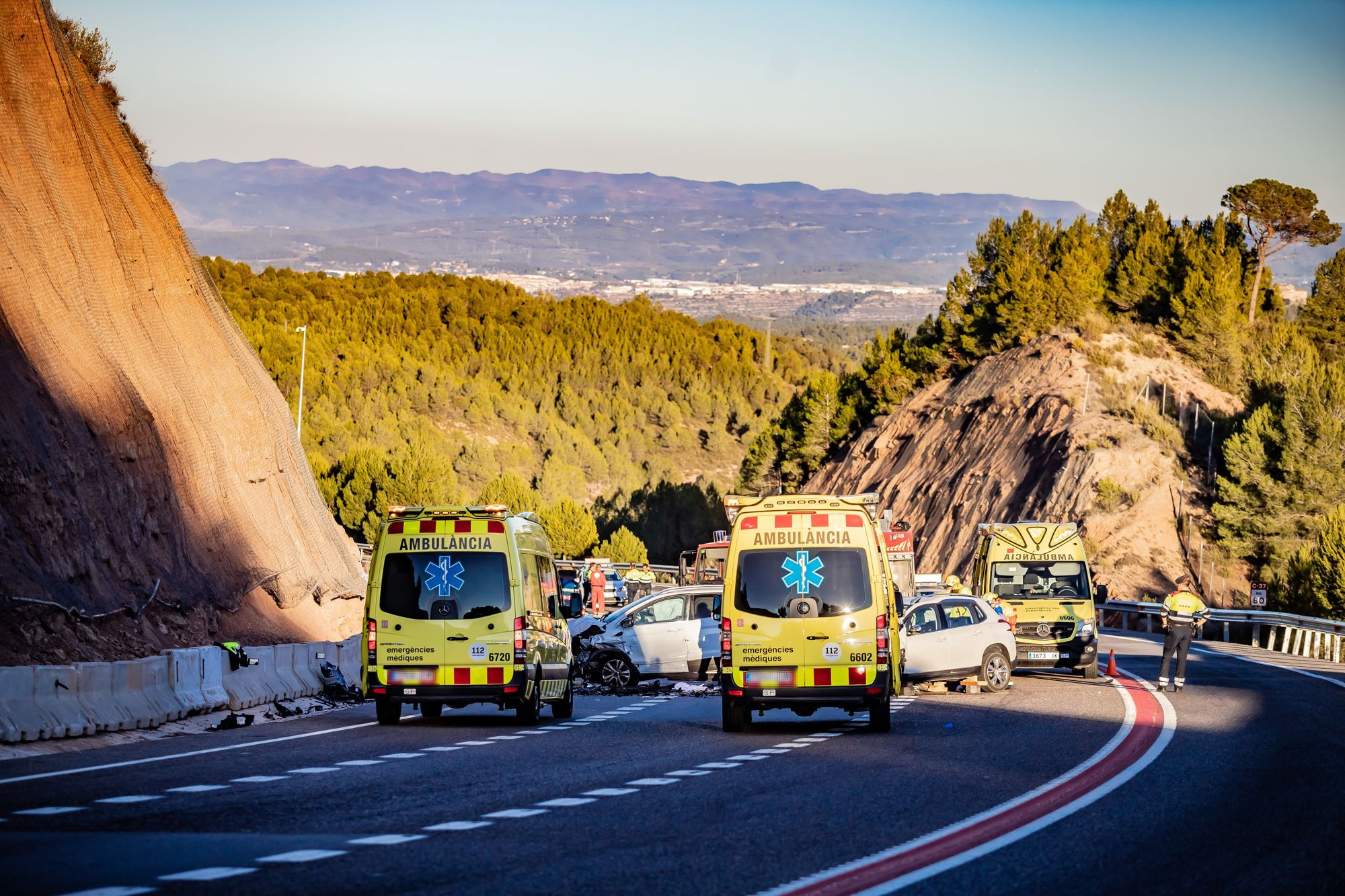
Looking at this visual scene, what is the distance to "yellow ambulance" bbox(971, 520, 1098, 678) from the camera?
89.7 ft

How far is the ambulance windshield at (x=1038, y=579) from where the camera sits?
95.3 feet

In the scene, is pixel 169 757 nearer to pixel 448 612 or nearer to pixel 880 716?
pixel 448 612

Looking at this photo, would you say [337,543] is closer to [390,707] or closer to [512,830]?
[390,707]

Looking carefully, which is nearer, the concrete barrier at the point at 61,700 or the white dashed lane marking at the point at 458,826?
the white dashed lane marking at the point at 458,826

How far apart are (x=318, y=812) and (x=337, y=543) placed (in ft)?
90.7

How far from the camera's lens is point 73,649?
2291 centimetres

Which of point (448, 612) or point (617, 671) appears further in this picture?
point (617, 671)

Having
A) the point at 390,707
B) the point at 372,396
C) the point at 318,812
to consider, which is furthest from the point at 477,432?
the point at 318,812

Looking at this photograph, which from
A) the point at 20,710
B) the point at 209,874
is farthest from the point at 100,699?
the point at 209,874

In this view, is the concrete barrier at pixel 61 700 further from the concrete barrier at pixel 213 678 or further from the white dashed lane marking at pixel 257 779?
the white dashed lane marking at pixel 257 779

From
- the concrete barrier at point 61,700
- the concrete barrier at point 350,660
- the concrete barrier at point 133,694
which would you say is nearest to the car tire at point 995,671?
the concrete barrier at point 350,660

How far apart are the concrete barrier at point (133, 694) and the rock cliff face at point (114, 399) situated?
237 inches

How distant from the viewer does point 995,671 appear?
80.9ft

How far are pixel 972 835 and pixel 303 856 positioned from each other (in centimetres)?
393
